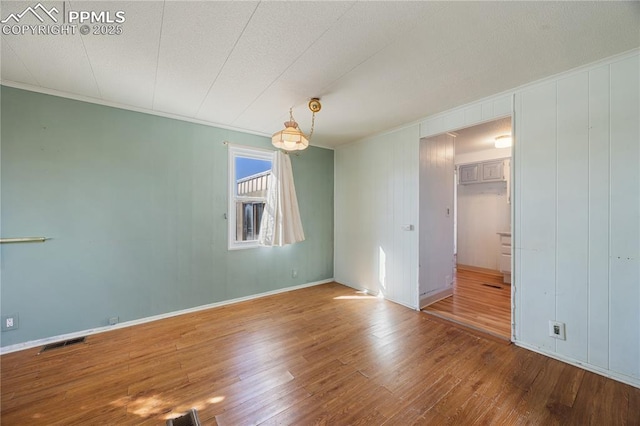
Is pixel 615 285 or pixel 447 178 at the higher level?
pixel 447 178

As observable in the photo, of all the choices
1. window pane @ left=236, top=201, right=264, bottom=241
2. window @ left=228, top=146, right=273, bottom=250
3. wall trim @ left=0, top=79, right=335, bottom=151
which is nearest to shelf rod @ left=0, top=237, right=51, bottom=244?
wall trim @ left=0, top=79, right=335, bottom=151

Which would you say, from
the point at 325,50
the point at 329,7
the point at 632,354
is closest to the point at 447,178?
the point at 632,354

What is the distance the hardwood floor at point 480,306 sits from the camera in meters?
2.80

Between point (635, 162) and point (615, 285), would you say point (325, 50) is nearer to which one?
point (635, 162)

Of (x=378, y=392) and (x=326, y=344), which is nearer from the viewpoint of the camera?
(x=378, y=392)

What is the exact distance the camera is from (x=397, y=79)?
7.26 feet

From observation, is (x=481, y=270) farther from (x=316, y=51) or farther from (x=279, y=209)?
(x=316, y=51)

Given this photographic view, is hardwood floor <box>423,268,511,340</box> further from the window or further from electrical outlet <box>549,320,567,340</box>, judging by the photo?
the window

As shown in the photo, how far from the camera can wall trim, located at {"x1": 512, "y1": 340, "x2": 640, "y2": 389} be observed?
1.81 meters

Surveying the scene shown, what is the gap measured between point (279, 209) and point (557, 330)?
3.15 metres

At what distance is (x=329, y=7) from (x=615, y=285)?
300 cm

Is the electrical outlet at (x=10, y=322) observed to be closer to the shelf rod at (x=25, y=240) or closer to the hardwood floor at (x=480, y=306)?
the shelf rod at (x=25, y=240)

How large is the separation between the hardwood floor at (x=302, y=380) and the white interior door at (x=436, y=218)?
34.5 inches

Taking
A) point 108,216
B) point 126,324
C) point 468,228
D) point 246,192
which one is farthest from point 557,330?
point 108,216
